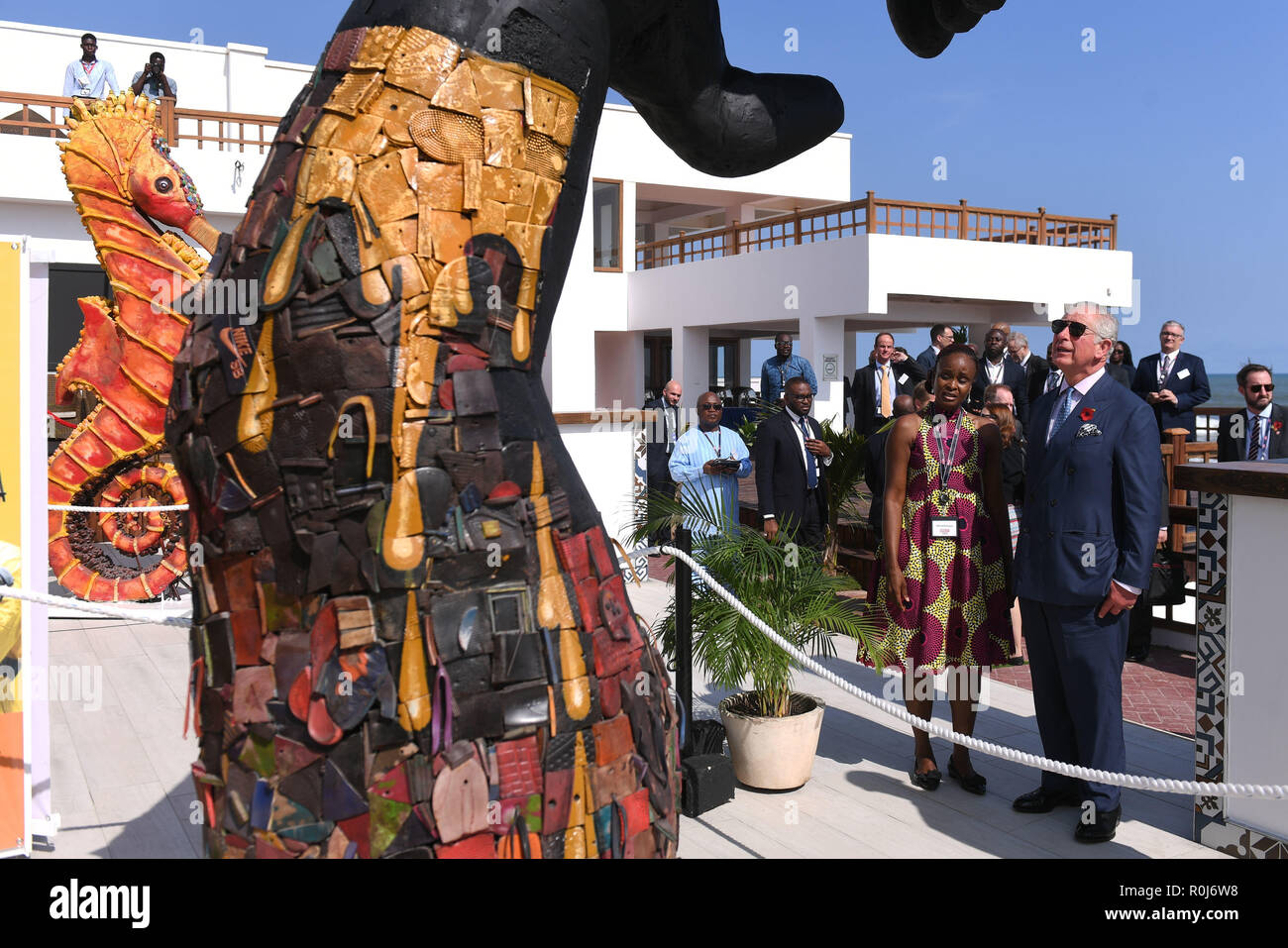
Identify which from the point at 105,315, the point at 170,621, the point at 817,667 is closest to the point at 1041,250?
the point at 105,315

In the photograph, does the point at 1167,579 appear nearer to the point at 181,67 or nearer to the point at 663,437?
the point at 663,437

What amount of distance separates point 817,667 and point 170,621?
6.46 ft

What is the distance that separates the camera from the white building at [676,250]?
13.9 metres

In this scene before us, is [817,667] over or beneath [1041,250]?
beneath

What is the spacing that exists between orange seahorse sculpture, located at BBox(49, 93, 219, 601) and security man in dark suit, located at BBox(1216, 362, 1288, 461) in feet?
A: 23.2

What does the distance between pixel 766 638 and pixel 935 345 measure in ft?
17.3

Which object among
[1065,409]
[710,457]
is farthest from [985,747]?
[710,457]

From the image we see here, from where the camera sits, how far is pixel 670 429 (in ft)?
32.0

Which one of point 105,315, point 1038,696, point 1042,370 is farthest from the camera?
point 1042,370

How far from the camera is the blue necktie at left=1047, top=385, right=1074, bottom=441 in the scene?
146 inches

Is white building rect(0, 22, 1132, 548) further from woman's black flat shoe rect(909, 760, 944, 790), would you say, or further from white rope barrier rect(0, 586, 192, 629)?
white rope barrier rect(0, 586, 192, 629)

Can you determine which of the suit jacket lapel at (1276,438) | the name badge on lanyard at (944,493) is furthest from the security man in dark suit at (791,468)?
the suit jacket lapel at (1276,438)

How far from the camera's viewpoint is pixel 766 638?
407 centimetres

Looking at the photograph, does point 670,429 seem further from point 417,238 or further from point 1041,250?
point 1041,250
